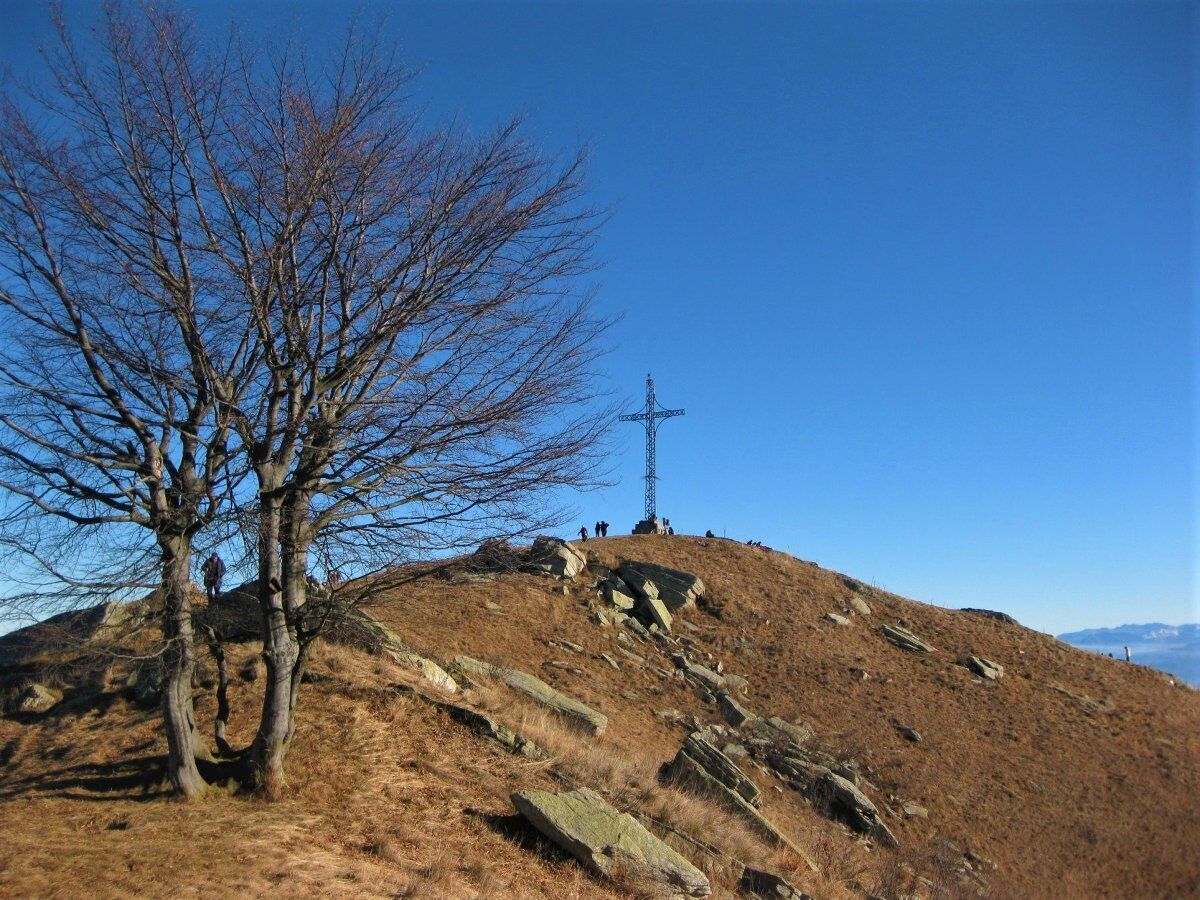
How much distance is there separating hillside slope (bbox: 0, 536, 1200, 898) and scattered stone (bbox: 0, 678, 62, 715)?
31 centimetres

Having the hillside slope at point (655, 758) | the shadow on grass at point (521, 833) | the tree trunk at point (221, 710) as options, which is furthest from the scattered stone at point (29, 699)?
the shadow on grass at point (521, 833)

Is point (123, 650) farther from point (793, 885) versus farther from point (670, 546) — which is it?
point (670, 546)

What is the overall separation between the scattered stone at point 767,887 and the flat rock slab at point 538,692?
5595 mm

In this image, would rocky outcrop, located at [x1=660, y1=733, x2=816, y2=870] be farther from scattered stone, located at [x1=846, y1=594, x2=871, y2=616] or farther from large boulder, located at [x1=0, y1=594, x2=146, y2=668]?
scattered stone, located at [x1=846, y1=594, x2=871, y2=616]

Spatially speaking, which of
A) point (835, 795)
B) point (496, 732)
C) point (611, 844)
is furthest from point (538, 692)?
point (611, 844)

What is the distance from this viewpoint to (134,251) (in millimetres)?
8703

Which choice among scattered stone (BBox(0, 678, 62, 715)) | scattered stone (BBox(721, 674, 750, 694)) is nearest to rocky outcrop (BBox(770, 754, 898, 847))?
scattered stone (BBox(721, 674, 750, 694))

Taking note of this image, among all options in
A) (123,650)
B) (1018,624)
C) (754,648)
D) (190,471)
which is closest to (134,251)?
(190,471)

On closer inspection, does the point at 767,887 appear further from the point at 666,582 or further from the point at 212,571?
the point at 666,582

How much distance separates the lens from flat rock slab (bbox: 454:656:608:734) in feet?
50.1

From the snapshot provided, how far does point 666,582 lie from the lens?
28219 mm

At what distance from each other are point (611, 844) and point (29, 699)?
330 inches

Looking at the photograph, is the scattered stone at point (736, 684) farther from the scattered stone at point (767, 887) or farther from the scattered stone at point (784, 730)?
the scattered stone at point (767, 887)

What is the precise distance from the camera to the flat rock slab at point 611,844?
8.46 m
